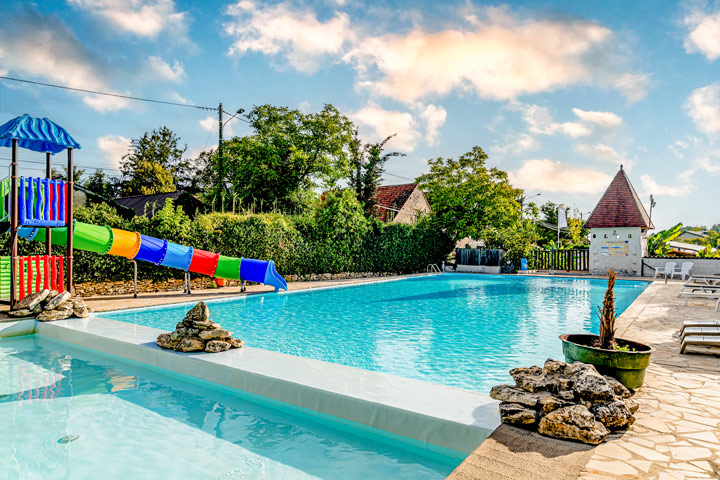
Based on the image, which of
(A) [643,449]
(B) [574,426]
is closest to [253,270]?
(B) [574,426]

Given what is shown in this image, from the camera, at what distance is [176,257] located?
12.1 metres

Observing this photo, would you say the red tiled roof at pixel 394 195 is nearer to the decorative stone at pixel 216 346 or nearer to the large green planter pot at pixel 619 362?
the decorative stone at pixel 216 346

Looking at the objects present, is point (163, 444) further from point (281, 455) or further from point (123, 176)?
point (123, 176)

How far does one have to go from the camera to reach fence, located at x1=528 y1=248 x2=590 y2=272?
25328 mm

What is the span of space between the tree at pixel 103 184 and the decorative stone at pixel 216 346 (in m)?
43.1

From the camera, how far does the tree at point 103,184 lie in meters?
42.1

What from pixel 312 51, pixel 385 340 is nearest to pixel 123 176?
pixel 312 51

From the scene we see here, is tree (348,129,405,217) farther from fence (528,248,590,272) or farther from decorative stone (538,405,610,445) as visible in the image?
decorative stone (538,405,610,445)

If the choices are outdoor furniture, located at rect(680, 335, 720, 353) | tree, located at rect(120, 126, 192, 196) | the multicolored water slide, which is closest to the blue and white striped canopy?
the multicolored water slide

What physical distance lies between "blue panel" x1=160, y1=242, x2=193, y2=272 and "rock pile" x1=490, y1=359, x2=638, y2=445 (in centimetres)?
1052

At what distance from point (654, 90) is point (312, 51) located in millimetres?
11192

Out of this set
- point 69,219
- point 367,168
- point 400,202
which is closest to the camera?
point 69,219

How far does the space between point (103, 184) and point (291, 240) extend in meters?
34.5

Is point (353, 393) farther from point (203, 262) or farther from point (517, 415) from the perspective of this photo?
point (203, 262)
